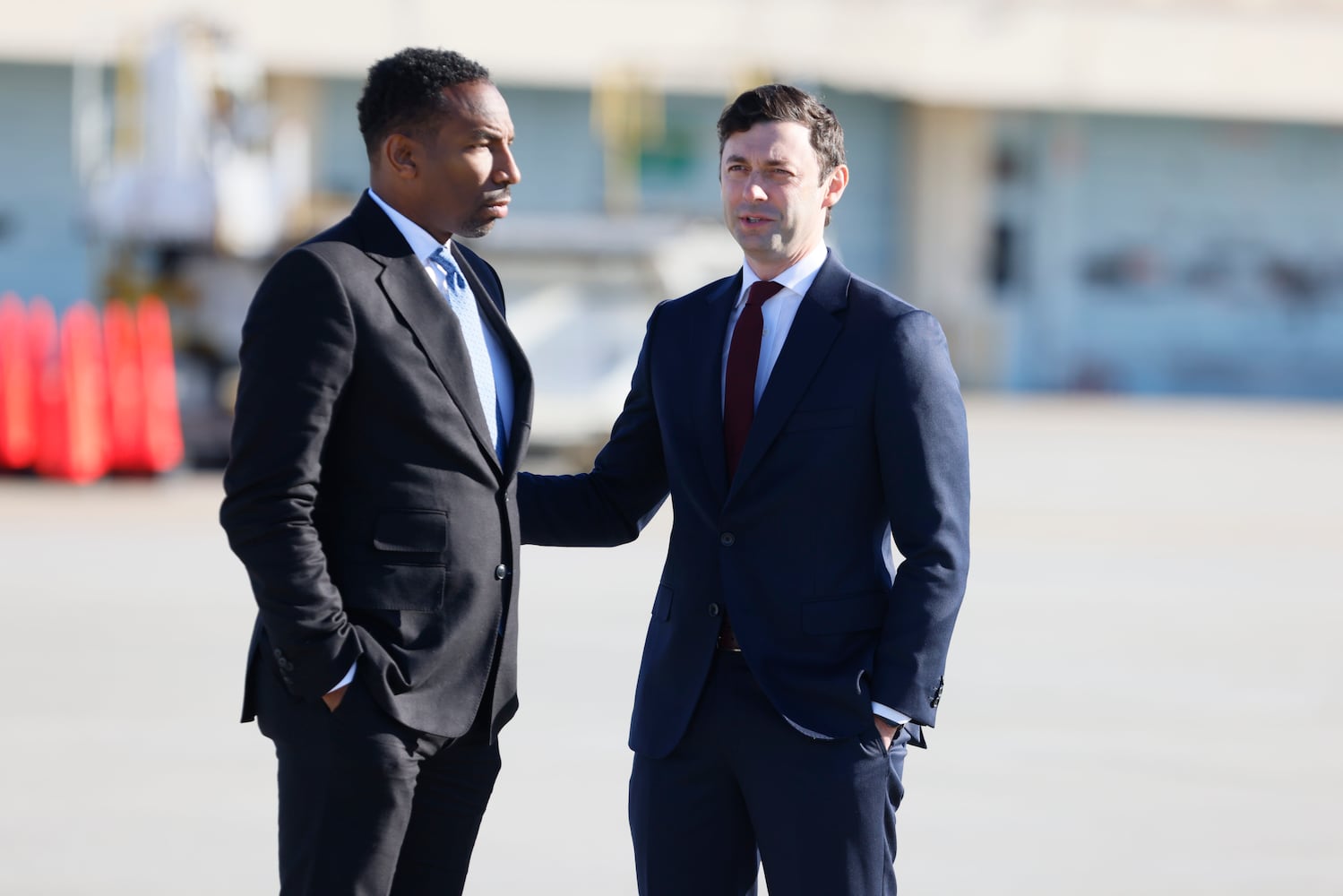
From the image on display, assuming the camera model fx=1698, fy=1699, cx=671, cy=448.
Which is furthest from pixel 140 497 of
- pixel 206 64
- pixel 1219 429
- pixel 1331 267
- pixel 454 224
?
pixel 1331 267

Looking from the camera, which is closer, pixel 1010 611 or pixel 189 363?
pixel 1010 611

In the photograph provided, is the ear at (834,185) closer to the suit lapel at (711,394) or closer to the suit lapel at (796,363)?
the suit lapel at (796,363)

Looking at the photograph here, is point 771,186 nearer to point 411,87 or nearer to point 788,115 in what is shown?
point 788,115

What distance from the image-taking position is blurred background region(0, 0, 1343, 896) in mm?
5938

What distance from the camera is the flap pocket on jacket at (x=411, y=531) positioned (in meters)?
3.14

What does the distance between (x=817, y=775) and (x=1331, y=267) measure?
31910mm

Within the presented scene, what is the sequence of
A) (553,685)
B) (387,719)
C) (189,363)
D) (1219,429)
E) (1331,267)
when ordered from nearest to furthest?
(387,719) < (553,685) < (189,363) < (1219,429) < (1331,267)

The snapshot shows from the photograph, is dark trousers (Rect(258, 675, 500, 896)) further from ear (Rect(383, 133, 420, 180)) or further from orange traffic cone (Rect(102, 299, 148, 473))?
orange traffic cone (Rect(102, 299, 148, 473))

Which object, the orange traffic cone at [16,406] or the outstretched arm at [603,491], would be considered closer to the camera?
the outstretched arm at [603,491]

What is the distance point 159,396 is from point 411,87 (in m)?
11.2

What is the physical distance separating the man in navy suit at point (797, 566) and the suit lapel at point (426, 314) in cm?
43

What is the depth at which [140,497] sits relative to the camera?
43.2 feet

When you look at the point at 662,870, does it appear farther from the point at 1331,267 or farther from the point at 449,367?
the point at 1331,267

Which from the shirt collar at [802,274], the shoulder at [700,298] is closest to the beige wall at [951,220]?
the shoulder at [700,298]
